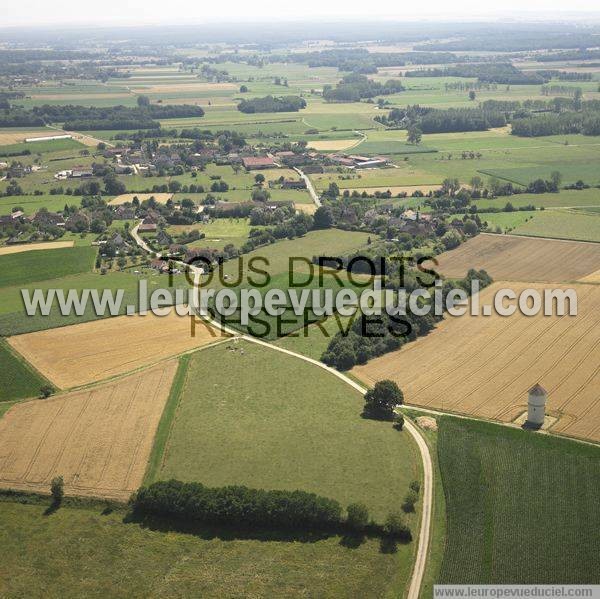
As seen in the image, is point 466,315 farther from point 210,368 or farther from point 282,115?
point 282,115

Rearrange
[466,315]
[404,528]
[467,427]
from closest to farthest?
1. [404,528]
2. [467,427]
3. [466,315]

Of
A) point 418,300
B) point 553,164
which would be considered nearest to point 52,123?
point 553,164

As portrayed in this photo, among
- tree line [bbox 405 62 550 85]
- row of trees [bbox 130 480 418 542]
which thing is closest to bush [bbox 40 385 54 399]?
row of trees [bbox 130 480 418 542]

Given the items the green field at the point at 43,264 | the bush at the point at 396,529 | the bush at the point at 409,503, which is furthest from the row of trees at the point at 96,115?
the bush at the point at 396,529

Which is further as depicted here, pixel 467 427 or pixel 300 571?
pixel 467 427

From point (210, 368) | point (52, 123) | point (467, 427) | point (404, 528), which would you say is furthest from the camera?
point (52, 123)

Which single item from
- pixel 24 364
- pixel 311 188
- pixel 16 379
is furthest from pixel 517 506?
pixel 311 188
